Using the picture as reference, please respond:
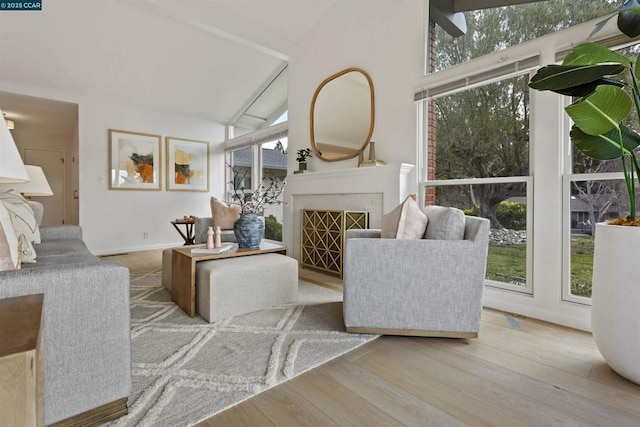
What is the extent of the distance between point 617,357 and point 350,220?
236cm

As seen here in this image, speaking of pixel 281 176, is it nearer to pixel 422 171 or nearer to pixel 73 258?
pixel 422 171

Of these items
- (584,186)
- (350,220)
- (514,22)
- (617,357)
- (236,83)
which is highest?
(236,83)

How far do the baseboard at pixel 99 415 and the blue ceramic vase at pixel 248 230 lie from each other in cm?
159

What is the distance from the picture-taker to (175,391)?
1.41 m

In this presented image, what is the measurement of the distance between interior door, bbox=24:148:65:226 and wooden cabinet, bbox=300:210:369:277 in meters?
6.09

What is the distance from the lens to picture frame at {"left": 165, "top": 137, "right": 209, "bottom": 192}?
5.75m

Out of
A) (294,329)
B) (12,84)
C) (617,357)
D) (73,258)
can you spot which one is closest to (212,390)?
(294,329)

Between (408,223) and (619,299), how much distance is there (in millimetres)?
1070

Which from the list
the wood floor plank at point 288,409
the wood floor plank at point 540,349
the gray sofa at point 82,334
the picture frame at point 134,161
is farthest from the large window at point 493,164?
the picture frame at point 134,161

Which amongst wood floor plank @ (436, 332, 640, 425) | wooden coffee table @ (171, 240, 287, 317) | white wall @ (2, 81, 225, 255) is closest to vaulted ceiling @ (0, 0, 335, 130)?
white wall @ (2, 81, 225, 255)

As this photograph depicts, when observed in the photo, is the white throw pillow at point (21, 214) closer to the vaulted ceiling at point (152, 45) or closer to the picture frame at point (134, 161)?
the vaulted ceiling at point (152, 45)

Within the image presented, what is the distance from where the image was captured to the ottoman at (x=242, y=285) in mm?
2211

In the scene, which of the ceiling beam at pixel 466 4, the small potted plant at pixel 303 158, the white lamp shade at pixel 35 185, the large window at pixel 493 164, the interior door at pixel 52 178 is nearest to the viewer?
the large window at pixel 493 164

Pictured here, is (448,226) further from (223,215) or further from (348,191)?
(223,215)
